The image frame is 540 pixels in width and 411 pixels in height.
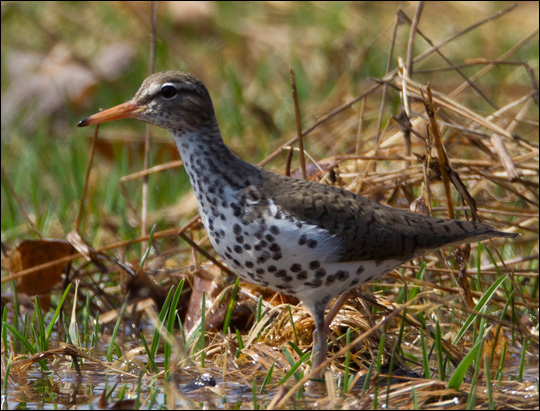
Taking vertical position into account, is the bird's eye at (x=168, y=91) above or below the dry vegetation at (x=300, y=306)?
above

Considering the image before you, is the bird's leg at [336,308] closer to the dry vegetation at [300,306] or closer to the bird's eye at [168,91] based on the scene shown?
the dry vegetation at [300,306]

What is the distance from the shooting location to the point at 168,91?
4422mm

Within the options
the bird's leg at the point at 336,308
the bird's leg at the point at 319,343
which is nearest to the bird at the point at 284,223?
the bird's leg at the point at 319,343

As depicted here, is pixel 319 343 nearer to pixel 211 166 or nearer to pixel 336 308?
pixel 336 308

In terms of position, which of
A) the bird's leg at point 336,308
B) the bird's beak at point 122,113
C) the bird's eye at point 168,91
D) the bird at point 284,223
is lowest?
the bird's leg at point 336,308

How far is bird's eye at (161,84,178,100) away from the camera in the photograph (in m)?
4.41

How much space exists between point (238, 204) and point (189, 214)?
2647 millimetres

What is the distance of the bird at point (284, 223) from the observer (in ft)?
13.3

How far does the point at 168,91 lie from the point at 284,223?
3.05 ft

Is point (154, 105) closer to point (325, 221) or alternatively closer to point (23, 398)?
point (325, 221)

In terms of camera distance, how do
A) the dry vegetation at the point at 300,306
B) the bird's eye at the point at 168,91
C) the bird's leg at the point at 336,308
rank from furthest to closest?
the bird's leg at the point at 336,308 → the bird's eye at the point at 168,91 → the dry vegetation at the point at 300,306

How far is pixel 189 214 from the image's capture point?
6.75 m

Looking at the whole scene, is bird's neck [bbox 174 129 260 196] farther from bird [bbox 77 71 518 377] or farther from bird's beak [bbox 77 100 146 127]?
bird's beak [bbox 77 100 146 127]

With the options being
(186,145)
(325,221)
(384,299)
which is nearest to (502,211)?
(384,299)
